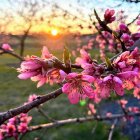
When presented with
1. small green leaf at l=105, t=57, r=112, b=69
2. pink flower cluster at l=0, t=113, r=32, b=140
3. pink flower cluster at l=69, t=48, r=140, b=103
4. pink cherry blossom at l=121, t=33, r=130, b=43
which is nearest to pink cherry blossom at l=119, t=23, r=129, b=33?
pink cherry blossom at l=121, t=33, r=130, b=43

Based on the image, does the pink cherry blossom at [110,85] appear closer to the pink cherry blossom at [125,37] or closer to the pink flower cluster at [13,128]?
the pink cherry blossom at [125,37]

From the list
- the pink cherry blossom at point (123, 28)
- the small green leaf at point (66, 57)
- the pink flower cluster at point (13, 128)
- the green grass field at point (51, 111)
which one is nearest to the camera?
the small green leaf at point (66, 57)

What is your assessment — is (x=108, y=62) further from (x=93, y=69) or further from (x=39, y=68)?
(x=39, y=68)

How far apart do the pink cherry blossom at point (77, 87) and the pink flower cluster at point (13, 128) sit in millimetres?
1589

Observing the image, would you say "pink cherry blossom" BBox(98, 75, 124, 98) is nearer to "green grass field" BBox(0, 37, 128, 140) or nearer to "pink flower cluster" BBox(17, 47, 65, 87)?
"pink flower cluster" BBox(17, 47, 65, 87)

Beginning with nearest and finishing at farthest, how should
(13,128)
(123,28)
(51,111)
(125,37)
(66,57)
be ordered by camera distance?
(66,57) → (125,37) → (123,28) → (13,128) → (51,111)

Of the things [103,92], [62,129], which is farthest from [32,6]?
[103,92]

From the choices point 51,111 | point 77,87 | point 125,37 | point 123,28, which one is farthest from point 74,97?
point 51,111

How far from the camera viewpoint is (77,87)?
121cm

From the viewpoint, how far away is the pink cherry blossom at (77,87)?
3.72 feet

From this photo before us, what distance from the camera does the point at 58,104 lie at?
977 cm

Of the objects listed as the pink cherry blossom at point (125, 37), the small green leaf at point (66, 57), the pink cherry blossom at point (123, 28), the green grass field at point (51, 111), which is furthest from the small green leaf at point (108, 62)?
the green grass field at point (51, 111)

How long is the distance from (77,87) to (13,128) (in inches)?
65.9

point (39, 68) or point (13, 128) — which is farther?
point (13, 128)
